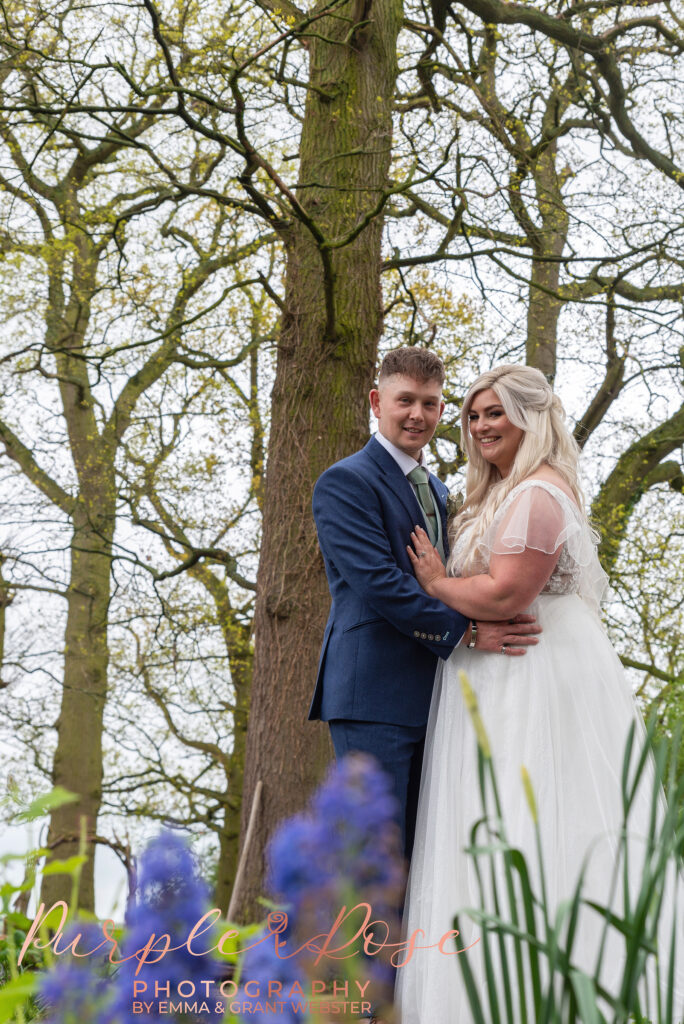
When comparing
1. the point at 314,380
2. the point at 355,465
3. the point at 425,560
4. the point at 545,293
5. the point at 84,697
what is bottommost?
the point at 84,697

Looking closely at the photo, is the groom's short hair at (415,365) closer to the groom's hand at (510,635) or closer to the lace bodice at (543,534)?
the lace bodice at (543,534)

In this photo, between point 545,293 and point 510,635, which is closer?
point 510,635

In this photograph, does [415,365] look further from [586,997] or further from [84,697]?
[84,697]

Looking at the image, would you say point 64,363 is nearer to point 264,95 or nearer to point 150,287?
point 150,287

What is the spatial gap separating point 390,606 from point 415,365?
0.88 meters

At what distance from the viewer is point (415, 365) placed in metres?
3.45

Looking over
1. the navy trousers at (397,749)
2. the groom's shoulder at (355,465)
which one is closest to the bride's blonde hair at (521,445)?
the groom's shoulder at (355,465)

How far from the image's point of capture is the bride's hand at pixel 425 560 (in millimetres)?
3232

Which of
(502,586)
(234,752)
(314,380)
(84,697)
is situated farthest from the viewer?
(234,752)

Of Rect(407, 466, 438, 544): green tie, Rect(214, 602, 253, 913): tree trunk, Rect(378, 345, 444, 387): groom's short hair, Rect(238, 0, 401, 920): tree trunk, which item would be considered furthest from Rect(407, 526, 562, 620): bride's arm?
Rect(214, 602, 253, 913): tree trunk

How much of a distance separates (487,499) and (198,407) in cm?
868

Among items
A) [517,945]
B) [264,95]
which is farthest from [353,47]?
[517,945]

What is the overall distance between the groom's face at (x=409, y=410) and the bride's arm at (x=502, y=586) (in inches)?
23.7

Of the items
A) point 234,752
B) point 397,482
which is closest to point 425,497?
point 397,482
